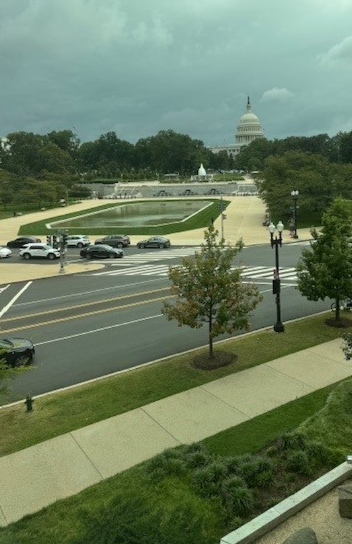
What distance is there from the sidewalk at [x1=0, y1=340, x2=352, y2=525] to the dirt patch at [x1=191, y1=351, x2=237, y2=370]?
0.93m

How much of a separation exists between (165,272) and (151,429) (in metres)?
22.5

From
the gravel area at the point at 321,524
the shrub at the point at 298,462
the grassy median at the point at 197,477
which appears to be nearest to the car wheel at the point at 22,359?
the grassy median at the point at 197,477

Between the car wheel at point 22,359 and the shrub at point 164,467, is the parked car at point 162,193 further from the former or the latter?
the shrub at point 164,467

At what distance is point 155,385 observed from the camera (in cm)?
1364

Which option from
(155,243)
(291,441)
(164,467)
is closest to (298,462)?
(291,441)

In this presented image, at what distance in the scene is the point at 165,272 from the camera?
110ft

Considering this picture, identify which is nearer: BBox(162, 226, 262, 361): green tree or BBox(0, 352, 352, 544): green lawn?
BBox(0, 352, 352, 544): green lawn

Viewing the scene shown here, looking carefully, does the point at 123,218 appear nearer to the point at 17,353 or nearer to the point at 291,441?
the point at 17,353

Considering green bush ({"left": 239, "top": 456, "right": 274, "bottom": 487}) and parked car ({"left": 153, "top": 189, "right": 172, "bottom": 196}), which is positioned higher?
parked car ({"left": 153, "top": 189, "right": 172, "bottom": 196})

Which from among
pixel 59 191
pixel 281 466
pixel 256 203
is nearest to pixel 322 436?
pixel 281 466

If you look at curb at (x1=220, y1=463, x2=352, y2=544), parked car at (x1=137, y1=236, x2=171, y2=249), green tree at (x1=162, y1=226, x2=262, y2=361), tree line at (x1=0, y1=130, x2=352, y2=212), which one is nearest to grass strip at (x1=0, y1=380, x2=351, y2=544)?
curb at (x1=220, y1=463, x2=352, y2=544)

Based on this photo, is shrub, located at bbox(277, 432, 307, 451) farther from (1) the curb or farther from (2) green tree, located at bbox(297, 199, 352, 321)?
(2) green tree, located at bbox(297, 199, 352, 321)

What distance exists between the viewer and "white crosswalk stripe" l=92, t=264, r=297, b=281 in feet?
99.8

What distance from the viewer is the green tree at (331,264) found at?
17609 millimetres
